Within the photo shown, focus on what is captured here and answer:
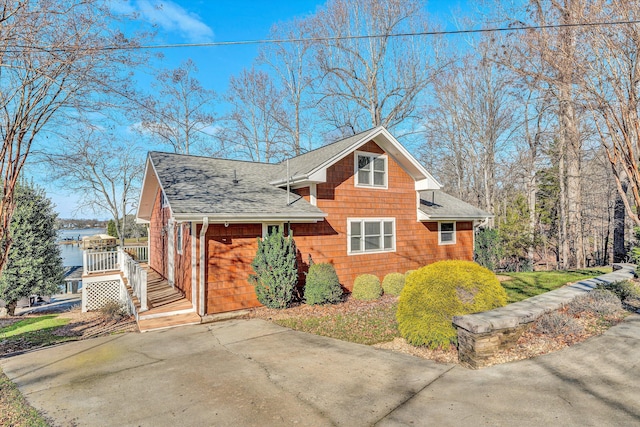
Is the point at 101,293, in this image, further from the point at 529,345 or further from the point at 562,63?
the point at 562,63

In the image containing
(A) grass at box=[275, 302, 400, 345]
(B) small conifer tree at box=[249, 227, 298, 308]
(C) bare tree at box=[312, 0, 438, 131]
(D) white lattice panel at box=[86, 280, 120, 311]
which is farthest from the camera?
(C) bare tree at box=[312, 0, 438, 131]

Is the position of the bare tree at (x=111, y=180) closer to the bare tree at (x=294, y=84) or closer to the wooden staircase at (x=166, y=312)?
the bare tree at (x=294, y=84)

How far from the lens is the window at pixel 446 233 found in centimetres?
1397

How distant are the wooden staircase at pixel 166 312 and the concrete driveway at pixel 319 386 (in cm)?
155

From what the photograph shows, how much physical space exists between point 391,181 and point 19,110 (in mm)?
10542

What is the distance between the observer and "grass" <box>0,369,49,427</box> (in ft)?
11.9

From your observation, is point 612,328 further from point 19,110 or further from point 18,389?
point 19,110

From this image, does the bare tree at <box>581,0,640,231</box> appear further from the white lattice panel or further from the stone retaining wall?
the white lattice panel

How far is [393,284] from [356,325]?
375 cm

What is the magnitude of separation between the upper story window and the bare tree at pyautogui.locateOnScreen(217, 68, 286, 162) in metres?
14.9

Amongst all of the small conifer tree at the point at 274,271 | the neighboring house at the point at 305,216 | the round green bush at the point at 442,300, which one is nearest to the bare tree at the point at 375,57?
the neighboring house at the point at 305,216

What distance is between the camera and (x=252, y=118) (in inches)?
1040

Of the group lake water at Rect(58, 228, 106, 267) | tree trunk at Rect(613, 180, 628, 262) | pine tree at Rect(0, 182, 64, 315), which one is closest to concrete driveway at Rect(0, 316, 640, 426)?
pine tree at Rect(0, 182, 64, 315)

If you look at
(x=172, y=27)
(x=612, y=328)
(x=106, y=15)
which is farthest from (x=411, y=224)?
(x=106, y=15)
